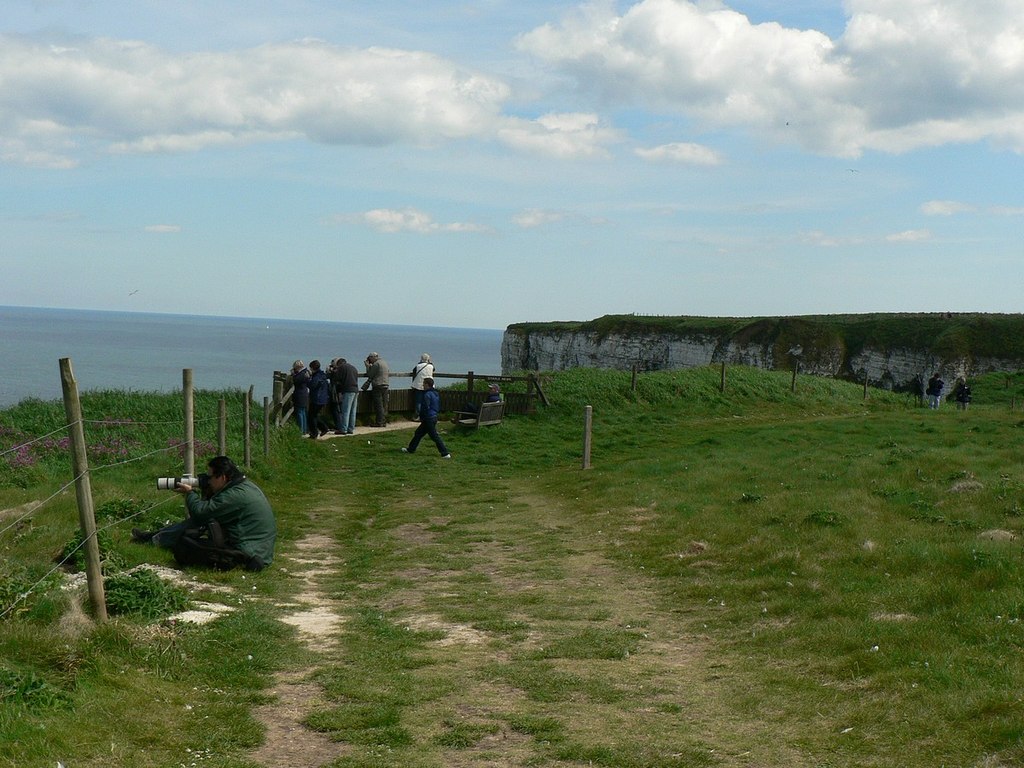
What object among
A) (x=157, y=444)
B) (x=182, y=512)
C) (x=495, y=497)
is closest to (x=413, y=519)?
(x=495, y=497)

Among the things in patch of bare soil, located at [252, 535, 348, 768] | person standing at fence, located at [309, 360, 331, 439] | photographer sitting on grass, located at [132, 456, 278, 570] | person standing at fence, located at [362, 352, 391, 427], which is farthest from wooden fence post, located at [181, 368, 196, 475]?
person standing at fence, located at [362, 352, 391, 427]

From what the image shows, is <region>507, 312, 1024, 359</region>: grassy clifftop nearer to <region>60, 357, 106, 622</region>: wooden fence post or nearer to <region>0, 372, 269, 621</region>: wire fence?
<region>0, 372, 269, 621</region>: wire fence

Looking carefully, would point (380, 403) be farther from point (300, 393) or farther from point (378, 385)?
point (300, 393)

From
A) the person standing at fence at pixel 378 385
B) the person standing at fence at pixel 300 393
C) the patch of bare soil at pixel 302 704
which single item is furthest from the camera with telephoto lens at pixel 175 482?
the person standing at fence at pixel 378 385

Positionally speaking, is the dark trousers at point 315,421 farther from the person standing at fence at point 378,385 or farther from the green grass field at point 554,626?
the green grass field at point 554,626

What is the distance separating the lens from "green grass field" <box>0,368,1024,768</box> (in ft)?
22.2

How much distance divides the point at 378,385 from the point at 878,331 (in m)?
82.6

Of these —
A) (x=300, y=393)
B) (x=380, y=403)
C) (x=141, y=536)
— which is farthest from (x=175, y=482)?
(x=380, y=403)

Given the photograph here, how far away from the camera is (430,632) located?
387 inches

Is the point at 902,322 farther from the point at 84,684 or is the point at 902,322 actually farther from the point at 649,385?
the point at 84,684

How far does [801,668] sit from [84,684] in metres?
5.99

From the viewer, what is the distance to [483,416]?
95.9 ft

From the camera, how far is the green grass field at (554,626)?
22.2 feet

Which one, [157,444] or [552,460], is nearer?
[157,444]
